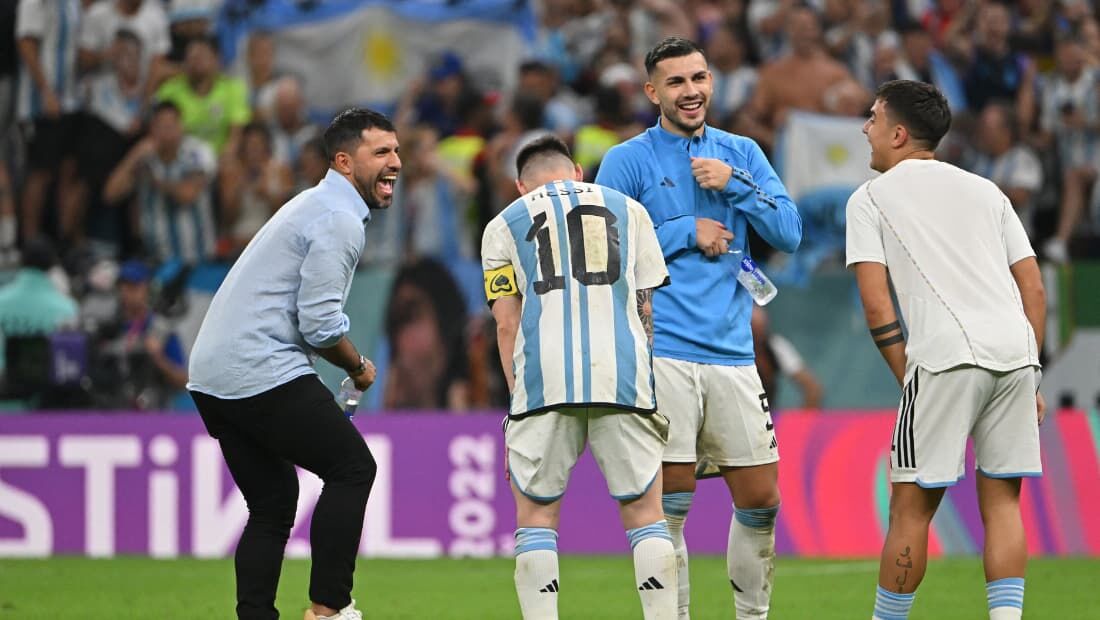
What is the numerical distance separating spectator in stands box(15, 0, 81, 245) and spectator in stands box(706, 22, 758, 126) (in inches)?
238

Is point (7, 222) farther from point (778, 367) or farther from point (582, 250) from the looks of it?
point (582, 250)

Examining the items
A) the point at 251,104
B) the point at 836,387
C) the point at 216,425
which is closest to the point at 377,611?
the point at 216,425

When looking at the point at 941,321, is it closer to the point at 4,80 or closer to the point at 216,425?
the point at 216,425

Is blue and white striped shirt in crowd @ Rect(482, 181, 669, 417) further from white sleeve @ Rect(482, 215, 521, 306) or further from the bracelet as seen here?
the bracelet

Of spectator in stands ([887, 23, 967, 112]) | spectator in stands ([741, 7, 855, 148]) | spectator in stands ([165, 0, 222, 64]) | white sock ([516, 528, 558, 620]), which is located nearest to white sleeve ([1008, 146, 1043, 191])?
spectator in stands ([887, 23, 967, 112])

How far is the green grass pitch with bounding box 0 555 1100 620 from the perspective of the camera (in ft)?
29.2

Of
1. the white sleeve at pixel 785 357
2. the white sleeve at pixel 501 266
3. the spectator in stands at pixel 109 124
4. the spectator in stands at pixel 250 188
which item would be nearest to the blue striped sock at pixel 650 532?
the white sleeve at pixel 501 266

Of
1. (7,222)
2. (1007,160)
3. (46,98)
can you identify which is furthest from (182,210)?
(1007,160)

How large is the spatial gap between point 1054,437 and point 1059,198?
119 inches

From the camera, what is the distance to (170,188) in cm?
1482

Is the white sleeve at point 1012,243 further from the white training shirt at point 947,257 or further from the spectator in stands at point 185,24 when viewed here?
the spectator in stands at point 185,24

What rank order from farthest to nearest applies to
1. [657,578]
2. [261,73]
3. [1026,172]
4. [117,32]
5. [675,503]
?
[261,73] → [117,32] → [1026,172] → [675,503] → [657,578]

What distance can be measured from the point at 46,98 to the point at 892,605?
37.3 ft

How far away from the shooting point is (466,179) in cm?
1455
